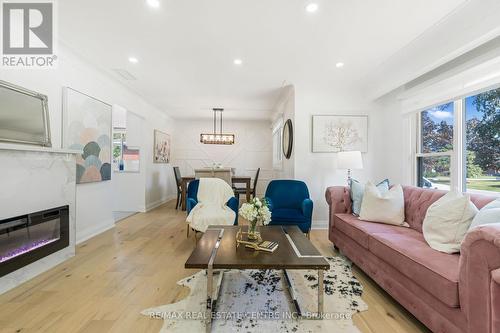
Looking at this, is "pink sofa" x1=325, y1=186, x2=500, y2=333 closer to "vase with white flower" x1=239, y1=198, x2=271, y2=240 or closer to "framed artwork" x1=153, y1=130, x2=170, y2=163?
"vase with white flower" x1=239, y1=198, x2=271, y2=240

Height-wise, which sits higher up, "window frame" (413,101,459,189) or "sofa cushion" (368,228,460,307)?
"window frame" (413,101,459,189)

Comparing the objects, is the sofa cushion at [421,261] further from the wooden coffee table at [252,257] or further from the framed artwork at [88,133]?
the framed artwork at [88,133]

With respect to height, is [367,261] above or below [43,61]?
below

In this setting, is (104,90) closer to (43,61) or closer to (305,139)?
(43,61)

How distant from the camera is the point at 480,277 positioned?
123 cm

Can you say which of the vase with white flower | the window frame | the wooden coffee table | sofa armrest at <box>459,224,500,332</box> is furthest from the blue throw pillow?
sofa armrest at <box>459,224,500,332</box>

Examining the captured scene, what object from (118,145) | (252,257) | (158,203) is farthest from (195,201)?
(118,145)

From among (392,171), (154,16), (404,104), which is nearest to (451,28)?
(404,104)

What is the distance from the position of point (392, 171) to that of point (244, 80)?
292 centimetres

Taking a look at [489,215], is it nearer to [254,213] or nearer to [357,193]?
[357,193]

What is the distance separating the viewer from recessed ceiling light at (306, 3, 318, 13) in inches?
85.0

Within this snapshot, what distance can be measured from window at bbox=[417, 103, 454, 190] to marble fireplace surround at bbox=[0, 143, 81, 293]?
465 cm

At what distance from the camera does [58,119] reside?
9.89 feet

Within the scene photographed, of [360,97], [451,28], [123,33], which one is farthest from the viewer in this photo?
[360,97]
